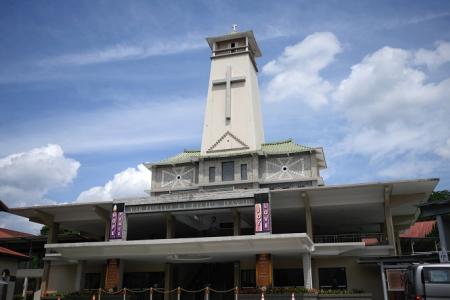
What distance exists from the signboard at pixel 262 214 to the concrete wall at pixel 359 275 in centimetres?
706

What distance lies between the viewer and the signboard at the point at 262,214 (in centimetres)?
2647

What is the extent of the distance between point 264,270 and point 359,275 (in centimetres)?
826

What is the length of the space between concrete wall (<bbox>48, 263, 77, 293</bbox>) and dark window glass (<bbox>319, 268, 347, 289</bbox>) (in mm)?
20320

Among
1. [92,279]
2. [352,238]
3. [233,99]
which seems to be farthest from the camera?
[233,99]

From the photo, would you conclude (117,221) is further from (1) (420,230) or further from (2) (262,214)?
(1) (420,230)

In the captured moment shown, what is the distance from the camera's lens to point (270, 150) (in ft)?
129

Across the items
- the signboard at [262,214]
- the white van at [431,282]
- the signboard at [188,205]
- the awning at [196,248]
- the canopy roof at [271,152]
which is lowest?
the white van at [431,282]

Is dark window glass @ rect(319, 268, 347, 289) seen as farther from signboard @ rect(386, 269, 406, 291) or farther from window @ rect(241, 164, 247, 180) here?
window @ rect(241, 164, 247, 180)

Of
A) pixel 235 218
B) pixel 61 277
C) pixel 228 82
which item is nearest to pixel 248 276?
pixel 235 218

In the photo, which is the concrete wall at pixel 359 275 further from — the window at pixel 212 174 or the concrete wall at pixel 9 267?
the concrete wall at pixel 9 267

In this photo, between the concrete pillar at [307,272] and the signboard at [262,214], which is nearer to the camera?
the concrete pillar at [307,272]

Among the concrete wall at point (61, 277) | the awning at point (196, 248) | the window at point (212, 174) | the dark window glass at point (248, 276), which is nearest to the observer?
the awning at point (196, 248)

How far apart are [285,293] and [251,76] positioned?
78.9 feet

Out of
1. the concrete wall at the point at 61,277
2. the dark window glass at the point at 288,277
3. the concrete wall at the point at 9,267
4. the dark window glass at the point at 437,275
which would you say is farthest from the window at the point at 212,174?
the dark window glass at the point at 437,275
